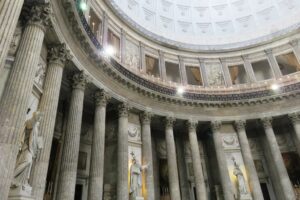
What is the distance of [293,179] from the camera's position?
20.2m

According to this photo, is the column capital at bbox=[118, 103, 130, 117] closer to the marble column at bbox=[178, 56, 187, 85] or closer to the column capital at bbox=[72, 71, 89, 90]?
the column capital at bbox=[72, 71, 89, 90]

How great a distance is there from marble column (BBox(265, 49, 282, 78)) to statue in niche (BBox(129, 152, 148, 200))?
1490 centimetres

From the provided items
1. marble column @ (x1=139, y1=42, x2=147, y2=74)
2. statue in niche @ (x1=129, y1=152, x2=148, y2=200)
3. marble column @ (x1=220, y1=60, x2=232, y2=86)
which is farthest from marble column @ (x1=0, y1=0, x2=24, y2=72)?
marble column @ (x1=220, y1=60, x2=232, y2=86)

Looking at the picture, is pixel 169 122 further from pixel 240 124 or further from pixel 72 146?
pixel 72 146

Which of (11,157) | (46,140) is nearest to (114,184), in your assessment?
(46,140)

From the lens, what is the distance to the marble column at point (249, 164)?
18117 mm

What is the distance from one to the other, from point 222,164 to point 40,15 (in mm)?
15666

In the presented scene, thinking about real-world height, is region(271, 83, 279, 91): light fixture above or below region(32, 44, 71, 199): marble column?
above

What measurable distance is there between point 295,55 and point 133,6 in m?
15.5

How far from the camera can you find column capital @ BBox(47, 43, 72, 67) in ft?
38.2

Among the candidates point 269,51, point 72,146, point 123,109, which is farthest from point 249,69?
point 72,146

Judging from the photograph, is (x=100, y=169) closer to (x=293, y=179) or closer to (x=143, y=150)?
(x=143, y=150)

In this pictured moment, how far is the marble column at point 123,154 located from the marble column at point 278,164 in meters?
11.5

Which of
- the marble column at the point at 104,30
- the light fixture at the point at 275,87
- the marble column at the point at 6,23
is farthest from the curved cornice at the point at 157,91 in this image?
the marble column at the point at 6,23
